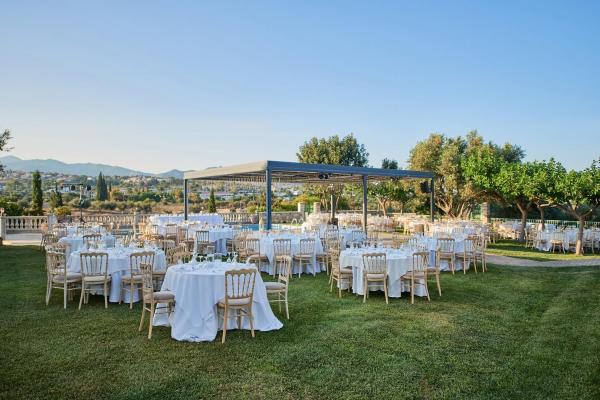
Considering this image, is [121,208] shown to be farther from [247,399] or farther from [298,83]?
[247,399]

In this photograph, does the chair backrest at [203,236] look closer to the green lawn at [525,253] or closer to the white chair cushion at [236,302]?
the white chair cushion at [236,302]

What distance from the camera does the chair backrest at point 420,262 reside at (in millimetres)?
8352

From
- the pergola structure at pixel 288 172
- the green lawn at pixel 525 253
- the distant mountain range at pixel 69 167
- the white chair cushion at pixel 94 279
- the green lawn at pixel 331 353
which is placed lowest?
the green lawn at pixel 331 353

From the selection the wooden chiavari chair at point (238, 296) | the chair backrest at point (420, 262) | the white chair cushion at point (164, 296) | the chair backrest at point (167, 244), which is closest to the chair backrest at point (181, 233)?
the chair backrest at point (167, 244)

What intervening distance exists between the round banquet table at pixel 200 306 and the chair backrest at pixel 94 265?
6.70 feet

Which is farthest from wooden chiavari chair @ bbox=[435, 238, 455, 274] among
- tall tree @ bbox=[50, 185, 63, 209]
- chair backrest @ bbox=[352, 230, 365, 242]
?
tall tree @ bbox=[50, 185, 63, 209]

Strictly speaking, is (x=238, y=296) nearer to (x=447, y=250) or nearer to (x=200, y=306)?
(x=200, y=306)

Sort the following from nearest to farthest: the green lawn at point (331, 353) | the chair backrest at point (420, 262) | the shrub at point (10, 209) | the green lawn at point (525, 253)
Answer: the green lawn at point (331, 353) → the chair backrest at point (420, 262) → the green lawn at point (525, 253) → the shrub at point (10, 209)

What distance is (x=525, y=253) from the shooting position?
16141 millimetres

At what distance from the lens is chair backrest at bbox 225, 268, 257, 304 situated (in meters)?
5.93

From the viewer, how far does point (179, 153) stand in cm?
4681

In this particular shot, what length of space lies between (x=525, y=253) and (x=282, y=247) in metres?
10.1

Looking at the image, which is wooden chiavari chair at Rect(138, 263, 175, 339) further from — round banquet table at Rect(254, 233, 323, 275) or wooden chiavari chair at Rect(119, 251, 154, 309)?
round banquet table at Rect(254, 233, 323, 275)

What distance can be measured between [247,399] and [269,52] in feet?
56.1
